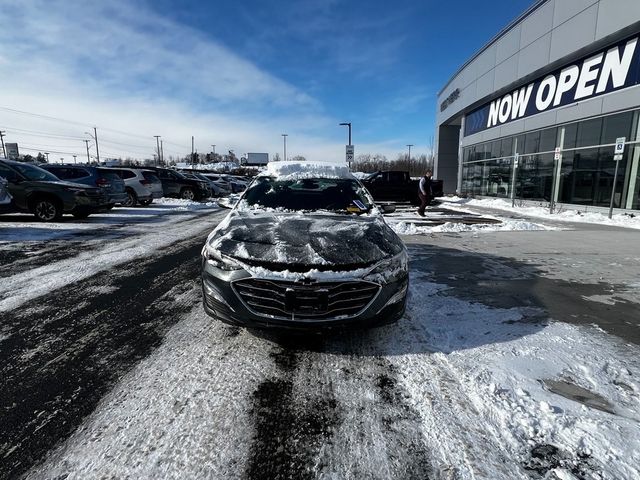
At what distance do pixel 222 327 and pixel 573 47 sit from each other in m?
18.2

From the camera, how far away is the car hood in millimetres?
2820

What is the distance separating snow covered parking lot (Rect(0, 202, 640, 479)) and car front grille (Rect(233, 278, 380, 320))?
16.9 inches

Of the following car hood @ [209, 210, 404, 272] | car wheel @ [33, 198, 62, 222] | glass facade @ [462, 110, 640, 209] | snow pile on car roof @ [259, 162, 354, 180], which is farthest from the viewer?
glass facade @ [462, 110, 640, 209]

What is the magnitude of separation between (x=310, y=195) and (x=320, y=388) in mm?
2654

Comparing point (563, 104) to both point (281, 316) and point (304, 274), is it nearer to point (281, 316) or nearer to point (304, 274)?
A: point (304, 274)

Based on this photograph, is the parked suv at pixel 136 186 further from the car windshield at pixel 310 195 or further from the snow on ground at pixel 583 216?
the snow on ground at pixel 583 216

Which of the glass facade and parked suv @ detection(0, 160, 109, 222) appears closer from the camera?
parked suv @ detection(0, 160, 109, 222)

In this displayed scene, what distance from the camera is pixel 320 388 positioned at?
8.27 feet

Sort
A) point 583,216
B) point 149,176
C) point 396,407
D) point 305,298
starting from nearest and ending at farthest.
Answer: point 396,407 < point 305,298 < point 583,216 < point 149,176

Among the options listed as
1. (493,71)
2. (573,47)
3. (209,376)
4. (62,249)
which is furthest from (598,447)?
(493,71)

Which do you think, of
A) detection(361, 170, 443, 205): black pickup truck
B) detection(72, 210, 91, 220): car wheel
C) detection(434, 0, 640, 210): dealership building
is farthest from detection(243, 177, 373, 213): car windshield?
detection(361, 170, 443, 205): black pickup truck

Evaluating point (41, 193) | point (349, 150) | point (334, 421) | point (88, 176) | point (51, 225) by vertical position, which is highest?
point (349, 150)

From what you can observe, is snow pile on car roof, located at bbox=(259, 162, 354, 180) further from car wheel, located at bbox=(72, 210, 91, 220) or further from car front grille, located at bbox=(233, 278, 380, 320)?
car wheel, located at bbox=(72, 210, 91, 220)

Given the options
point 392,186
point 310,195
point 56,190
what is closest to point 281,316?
point 310,195
